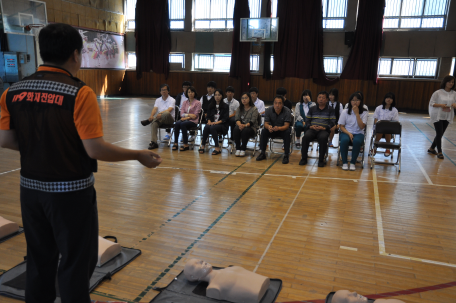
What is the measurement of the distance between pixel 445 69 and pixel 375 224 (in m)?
13.5

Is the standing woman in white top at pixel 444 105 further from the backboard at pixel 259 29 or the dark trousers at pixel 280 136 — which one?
the backboard at pixel 259 29

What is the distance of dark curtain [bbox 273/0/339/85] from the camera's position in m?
15.3

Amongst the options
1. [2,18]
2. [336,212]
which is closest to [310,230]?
[336,212]

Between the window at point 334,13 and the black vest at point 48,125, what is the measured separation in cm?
1570

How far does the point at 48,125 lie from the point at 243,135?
16.7ft

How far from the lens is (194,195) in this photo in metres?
4.42

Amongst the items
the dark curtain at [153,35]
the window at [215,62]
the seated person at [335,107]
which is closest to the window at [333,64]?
the window at [215,62]

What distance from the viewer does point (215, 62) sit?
17.7 m

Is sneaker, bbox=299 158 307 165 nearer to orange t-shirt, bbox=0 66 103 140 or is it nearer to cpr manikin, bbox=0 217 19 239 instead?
cpr manikin, bbox=0 217 19 239

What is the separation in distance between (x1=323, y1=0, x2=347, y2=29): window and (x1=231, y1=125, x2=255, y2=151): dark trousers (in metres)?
11.0

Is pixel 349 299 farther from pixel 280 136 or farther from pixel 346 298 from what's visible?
pixel 280 136

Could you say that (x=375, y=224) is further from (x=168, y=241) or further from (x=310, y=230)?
(x=168, y=241)

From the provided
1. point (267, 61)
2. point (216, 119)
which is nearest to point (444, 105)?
point (216, 119)

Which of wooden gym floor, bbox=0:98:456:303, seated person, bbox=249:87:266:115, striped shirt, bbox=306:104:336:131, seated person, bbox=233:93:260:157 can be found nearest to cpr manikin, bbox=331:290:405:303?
wooden gym floor, bbox=0:98:456:303
